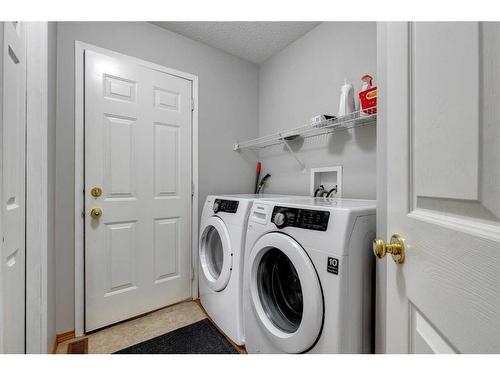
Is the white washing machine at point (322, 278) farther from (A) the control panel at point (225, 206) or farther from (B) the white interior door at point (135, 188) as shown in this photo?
(B) the white interior door at point (135, 188)

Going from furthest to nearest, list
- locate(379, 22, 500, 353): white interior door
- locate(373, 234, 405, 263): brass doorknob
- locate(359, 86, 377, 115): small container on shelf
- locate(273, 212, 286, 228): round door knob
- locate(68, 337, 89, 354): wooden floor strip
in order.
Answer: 1. locate(68, 337, 89, 354): wooden floor strip
2. locate(359, 86, 377, 115): small container on shelf
3. locate(273, 212, 286, 228): round door knob
4. locate(373, 234, 405, 263): brass doorknob
5. locate(379, 22, 500, 353): white interior door

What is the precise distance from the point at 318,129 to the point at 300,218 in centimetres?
92

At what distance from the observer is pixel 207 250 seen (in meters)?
1.88

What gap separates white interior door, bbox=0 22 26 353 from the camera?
74 cm

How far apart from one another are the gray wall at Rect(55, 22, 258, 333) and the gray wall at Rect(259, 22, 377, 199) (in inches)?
10.4

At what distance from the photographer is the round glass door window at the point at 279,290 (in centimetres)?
121

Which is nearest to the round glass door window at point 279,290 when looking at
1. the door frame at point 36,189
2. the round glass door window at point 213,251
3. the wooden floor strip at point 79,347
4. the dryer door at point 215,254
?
the dryer door at point 215,254

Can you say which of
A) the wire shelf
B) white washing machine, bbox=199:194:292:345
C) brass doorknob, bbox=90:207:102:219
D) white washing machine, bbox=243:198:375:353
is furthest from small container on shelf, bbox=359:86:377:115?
brass doorknob, bbox=90:207:102:219

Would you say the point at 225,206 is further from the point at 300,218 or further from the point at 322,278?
the point at 322,278

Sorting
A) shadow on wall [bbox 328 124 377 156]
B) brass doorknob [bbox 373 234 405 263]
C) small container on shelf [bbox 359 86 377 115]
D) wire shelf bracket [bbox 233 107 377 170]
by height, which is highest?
small container on shelf [bbox 359 86 377 115]

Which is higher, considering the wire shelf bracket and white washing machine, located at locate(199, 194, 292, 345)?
the wire shelf bracket

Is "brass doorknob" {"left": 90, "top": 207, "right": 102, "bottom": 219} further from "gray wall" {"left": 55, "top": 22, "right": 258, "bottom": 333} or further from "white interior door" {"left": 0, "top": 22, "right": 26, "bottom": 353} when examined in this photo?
"white interior door" {"left": 0, "top": 22, "right": 26, "bottom": 353}
